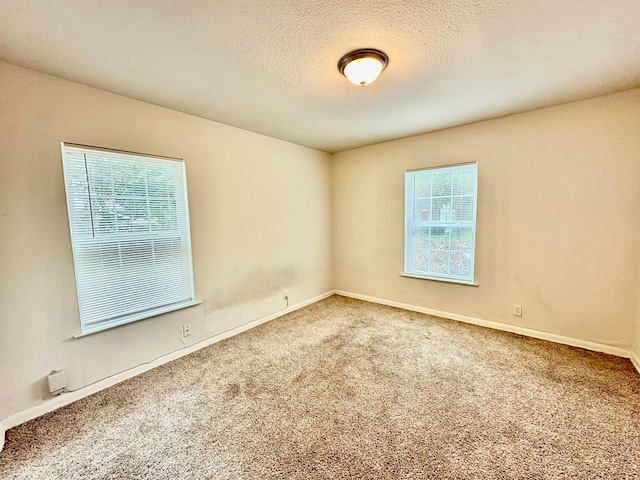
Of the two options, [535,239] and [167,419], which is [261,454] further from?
[535,239]

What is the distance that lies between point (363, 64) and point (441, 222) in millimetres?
2314

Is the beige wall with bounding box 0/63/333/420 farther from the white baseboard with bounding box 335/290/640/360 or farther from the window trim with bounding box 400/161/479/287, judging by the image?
the white baseboard with bounding box 335/290/640/360

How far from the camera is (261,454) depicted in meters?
1.47

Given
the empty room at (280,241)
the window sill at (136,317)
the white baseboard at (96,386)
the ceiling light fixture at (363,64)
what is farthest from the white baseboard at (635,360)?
the window sill at (136,317)

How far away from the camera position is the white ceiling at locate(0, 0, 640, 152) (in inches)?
52.4

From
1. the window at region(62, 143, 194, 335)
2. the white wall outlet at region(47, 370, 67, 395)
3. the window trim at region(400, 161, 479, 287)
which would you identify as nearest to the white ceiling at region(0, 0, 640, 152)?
the window at region(62, 143, 194, 335)

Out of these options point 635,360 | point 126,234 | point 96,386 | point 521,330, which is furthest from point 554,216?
point 96,386

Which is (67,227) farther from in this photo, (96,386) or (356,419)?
(356,419)

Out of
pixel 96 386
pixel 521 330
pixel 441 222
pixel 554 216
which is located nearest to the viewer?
pixel 96 386

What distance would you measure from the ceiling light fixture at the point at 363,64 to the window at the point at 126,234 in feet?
5.89

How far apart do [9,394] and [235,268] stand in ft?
6.07

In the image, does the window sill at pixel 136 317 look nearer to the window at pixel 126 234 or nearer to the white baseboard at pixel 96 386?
the window at pixel 126 234

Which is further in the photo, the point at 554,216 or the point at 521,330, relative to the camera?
the point at 521,330

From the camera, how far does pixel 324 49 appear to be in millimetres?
1648
